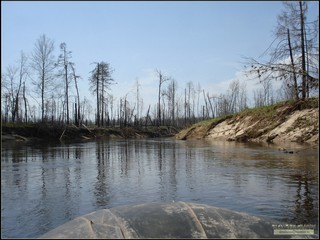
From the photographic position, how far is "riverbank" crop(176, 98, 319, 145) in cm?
2198

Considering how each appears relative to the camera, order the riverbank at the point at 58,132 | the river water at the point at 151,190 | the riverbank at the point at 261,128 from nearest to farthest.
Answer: the river water at the point at 151,190
the riverbank at the point at 261,128
the riverbank at the point at 58,132

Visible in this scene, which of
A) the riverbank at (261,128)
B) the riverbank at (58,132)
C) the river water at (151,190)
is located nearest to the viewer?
the river water at (151,190)

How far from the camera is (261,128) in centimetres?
2784

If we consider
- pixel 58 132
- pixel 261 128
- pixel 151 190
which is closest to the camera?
pixel 151 190

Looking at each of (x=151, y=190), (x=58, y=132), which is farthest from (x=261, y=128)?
(x=58, y=132)

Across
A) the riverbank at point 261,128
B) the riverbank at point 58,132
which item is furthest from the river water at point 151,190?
the riverbank at point 58,132

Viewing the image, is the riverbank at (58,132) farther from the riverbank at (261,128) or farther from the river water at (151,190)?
the river water at (151,190)

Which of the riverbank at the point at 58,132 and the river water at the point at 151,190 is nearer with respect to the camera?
the river water at the point at 151,190

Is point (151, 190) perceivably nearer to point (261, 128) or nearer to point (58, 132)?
point (261, 128)

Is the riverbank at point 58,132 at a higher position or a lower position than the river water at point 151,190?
higher

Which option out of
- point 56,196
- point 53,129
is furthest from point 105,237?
point 53,129

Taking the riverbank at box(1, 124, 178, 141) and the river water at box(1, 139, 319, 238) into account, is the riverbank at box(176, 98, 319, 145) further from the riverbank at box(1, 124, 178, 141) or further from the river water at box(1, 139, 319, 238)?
the riverbank at box(1, 124, 178, 141)

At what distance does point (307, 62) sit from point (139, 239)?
3586mm

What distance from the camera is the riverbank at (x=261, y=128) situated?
2198 centimetres
